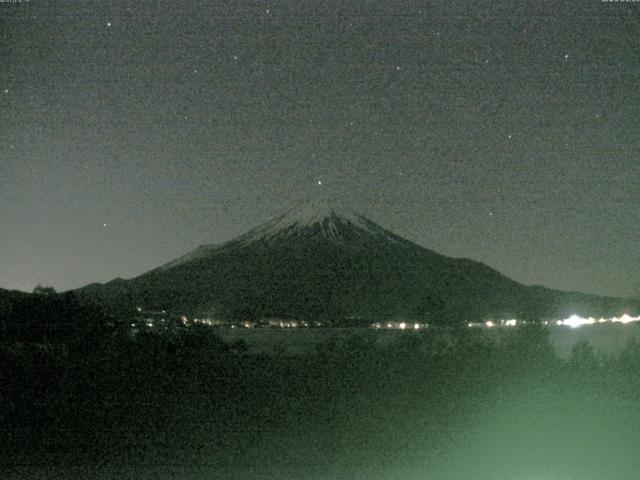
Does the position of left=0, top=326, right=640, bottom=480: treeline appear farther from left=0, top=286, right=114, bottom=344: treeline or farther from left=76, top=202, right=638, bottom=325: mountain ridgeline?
left=76, top=202, right=638, bottom=325: mountain ridgeline

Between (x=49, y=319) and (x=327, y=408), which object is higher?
(x=49, y=319)

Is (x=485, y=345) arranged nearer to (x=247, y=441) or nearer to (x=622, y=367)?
(x=622, y=367)

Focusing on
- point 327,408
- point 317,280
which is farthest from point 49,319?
point 317,280

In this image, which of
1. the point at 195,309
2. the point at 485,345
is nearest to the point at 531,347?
the point at 485,345

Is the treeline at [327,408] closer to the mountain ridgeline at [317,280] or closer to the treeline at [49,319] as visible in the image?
the treeline at [49,319]

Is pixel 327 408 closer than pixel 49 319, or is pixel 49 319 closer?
pixel 327 408

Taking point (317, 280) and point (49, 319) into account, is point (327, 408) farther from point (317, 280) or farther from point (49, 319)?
point (317, 280)

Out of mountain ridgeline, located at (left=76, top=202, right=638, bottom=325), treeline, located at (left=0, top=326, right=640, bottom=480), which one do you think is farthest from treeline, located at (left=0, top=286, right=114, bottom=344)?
mountain ridgeline, located at (left=76, top=202, right=638, bottom=325)

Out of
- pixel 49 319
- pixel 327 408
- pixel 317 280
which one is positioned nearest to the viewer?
pixel 327 408

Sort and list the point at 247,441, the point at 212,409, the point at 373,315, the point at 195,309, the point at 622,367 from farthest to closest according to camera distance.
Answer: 1. the point at 373,315
2. the point at 195,309
3. the point at 622,367
4. the point at 212,409
5. the point at 247,441
